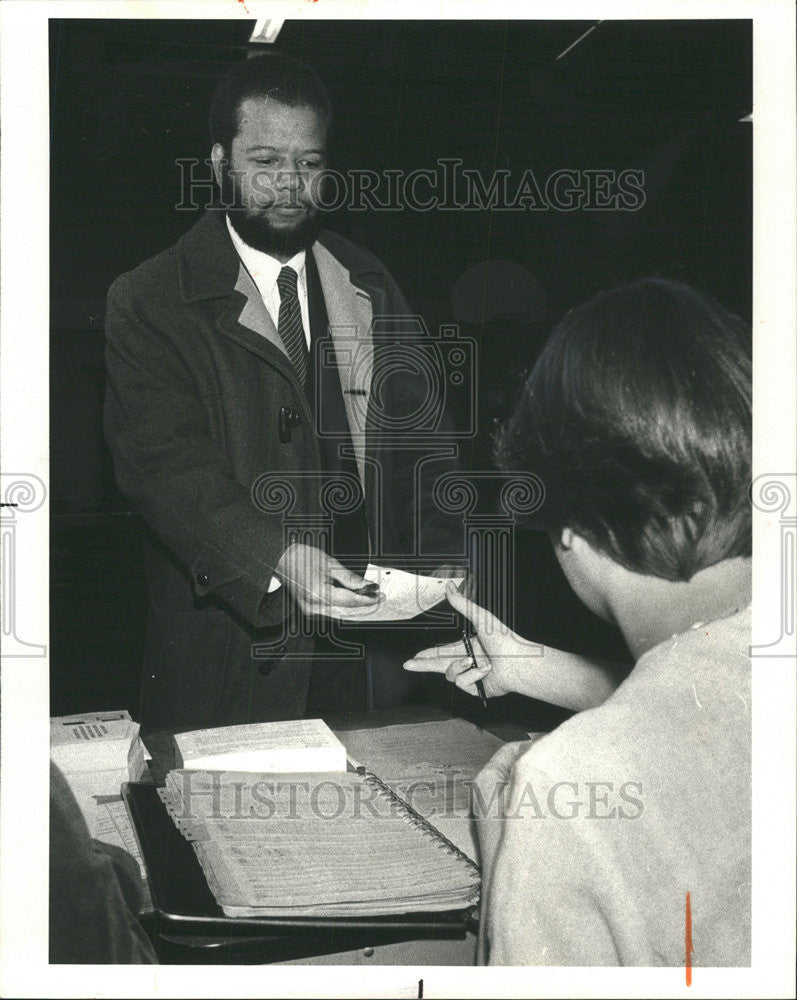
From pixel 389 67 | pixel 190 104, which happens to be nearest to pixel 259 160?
pixel 190 104

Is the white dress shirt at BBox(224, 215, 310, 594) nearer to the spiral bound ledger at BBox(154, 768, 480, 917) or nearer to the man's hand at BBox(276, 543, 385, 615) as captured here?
the man's hand at BBox(276, 543, 385, 615)

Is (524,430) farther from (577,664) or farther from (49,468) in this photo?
(49,468)

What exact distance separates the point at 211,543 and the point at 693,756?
0.89 m

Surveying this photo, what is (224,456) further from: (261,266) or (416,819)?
(416,819)

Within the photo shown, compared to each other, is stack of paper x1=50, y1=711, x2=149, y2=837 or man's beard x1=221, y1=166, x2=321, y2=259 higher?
man's beard x1=221, y1=166, x2=321, y2=259

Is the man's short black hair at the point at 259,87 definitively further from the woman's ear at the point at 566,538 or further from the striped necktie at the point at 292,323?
the woman's ear at the point at 566,538

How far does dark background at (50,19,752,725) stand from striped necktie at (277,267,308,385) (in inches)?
5.2

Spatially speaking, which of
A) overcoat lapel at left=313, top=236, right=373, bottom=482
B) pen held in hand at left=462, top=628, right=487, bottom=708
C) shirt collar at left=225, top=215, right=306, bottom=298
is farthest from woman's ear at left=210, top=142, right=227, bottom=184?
pen held in hand at left=462, top=628, right=487, bottom=708

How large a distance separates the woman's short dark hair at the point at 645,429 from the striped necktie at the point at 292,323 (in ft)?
1.25

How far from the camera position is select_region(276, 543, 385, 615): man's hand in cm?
171

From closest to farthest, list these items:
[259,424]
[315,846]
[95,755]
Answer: [315,846] → [95,755] → [259,424]

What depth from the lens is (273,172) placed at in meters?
1.72

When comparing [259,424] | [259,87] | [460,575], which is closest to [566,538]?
[460,575]

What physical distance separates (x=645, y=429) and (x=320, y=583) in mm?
616
